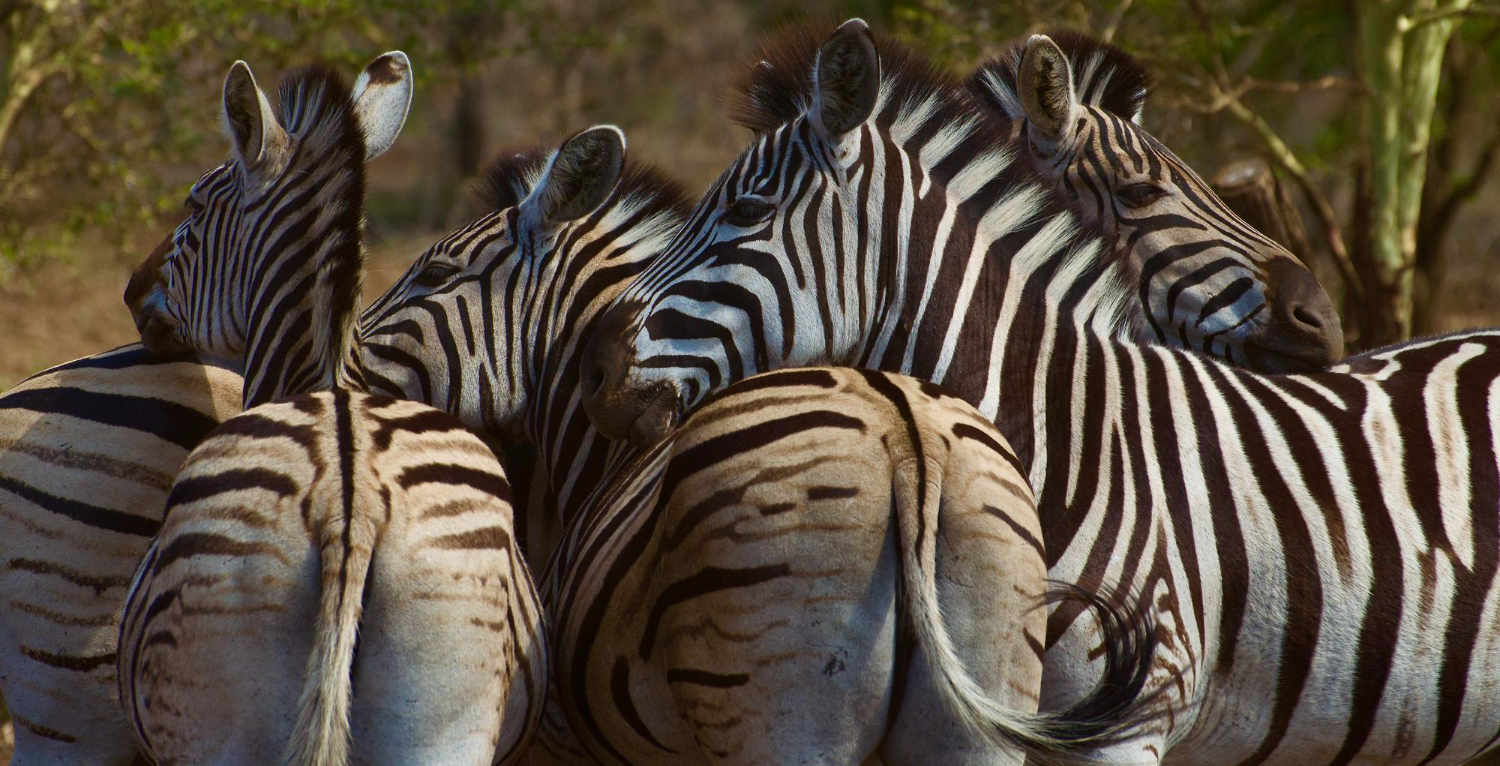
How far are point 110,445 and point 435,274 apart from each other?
108 cm

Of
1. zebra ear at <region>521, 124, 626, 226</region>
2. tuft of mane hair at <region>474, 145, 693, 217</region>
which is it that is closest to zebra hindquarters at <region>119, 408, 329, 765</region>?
zebra ear at <region>521, 124, 626, 226</region>

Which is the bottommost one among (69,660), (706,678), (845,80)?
(69,660)

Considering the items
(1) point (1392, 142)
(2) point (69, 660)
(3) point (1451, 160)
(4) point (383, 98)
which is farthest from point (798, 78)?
(3) point (1451, 160)

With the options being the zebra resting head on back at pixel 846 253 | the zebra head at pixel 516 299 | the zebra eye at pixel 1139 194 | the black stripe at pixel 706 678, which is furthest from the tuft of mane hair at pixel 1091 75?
the black stripe at pixel 706 678

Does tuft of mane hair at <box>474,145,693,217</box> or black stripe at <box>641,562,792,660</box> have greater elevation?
tuft of mane hair at <box>474,145,693,217</box>

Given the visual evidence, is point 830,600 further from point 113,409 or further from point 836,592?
point 113,409

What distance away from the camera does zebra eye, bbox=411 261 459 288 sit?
13.5ft

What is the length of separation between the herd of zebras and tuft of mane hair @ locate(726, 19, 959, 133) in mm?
14

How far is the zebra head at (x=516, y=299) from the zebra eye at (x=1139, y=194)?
150 cm

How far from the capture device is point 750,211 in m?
3.36

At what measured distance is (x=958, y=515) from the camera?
2.46 m

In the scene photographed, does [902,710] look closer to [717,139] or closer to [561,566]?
[561,566]

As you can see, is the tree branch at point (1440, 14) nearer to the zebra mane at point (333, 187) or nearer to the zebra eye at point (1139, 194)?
the zebra eye at point (1139, 194)

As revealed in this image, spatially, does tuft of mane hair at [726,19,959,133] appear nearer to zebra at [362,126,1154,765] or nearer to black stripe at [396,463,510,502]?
zebra at [362,126,1154,765]
